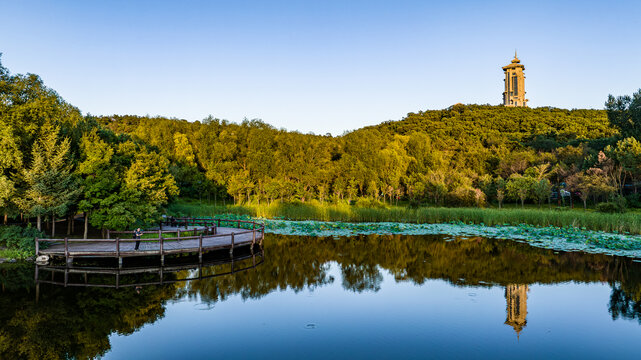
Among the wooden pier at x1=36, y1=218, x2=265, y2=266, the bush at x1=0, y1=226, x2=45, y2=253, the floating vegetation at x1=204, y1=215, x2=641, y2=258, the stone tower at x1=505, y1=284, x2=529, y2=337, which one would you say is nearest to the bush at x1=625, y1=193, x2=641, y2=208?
the floating vegetation at x1=204, y1=215, x2=641, y2=258

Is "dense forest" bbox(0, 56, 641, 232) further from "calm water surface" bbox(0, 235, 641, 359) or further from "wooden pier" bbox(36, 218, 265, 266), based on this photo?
"calm water surface" bbox(0, 235, 641, 359)

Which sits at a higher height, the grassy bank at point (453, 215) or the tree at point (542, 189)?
the tree at point (542, 189)

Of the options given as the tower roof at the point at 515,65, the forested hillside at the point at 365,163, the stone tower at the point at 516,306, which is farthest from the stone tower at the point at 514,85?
the stone tower at the point at 516,306

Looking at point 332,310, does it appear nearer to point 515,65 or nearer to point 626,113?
point 626,113

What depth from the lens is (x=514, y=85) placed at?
157750 millimetres

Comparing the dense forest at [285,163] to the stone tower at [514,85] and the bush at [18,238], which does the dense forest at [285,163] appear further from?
the stone tower at [514,85]

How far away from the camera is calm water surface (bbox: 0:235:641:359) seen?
10.9 m

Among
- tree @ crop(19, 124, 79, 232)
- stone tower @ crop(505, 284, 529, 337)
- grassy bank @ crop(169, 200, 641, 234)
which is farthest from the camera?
grassy bank @ crop(169, 200, 641, 234)

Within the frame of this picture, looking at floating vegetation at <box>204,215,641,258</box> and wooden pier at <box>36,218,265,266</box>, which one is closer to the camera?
wooden pier at <box>36,218,265,266</box>

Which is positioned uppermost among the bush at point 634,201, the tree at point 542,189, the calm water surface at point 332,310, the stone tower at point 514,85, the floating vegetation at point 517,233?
the stone tower at point 514,85

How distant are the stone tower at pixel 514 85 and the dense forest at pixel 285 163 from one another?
186 feet

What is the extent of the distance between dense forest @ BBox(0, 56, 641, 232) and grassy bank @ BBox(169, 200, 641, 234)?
363 inches

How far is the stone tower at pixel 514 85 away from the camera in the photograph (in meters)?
155

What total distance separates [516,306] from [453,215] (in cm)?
2655
